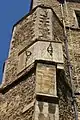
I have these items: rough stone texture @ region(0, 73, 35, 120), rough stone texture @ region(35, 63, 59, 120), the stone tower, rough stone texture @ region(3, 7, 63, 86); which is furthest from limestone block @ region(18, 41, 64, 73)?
rough stone texture @ region(0, 73, 35, 120)

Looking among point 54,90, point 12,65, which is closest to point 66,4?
point 12,65

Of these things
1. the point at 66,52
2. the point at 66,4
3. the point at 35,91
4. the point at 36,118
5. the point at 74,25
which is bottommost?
the point at 36,118

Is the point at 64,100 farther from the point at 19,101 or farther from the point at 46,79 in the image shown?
the point at 19,101

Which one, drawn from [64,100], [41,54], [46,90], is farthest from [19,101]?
[41,54]

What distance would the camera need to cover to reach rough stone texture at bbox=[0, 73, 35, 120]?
17.9 feet

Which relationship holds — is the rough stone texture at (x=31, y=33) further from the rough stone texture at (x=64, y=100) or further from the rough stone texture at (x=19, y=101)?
the rough stone texture at (x=64, y=100)

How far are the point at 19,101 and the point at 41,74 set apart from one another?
2.00ft

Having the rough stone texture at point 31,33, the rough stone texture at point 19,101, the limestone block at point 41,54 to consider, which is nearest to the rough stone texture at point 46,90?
the rough stone texture at point 19,101

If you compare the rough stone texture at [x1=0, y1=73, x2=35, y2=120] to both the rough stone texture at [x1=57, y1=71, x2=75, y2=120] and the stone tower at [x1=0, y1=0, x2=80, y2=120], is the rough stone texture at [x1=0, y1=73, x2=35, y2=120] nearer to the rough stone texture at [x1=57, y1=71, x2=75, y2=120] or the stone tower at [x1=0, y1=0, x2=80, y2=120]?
the stone tower at [x1=0, y1=0, x2=80, y2=120]

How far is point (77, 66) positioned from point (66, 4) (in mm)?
5706

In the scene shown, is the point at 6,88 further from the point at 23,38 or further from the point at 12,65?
the point at 23,38

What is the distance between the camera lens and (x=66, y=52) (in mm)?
8148

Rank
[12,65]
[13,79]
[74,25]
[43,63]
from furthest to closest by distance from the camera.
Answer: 1. [74,25]
2. [12,65]
3. [13,79]
4. [43,63]

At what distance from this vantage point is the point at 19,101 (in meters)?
5.87
